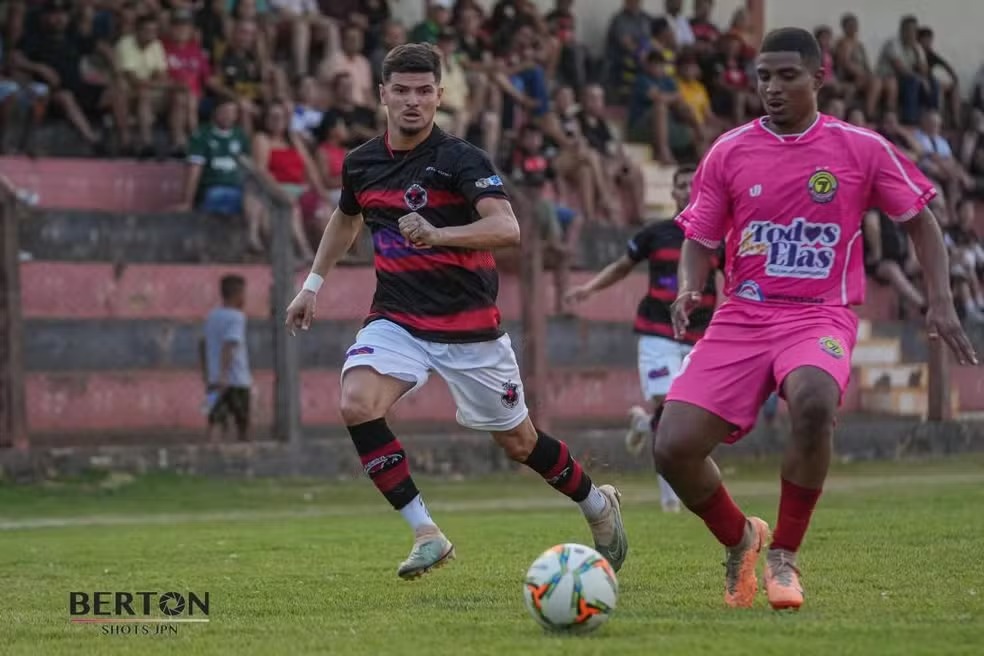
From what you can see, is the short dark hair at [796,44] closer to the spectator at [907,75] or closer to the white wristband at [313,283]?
the white wristband at [313,283]

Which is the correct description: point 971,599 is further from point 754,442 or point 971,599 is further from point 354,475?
point 754,442

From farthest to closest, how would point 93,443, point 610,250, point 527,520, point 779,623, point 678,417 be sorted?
1. point 610,250
2. point 93,443
3. point 527,520
4. point 678,417
5. point 779,623

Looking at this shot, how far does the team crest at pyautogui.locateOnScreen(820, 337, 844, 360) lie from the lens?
7.97m

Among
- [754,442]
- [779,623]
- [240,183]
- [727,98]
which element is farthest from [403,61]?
[727,98]

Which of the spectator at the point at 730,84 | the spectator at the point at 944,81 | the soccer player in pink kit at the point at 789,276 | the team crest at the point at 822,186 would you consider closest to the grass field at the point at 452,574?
the soccer player in pink kit at the point at 789,276

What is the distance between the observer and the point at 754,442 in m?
22.1

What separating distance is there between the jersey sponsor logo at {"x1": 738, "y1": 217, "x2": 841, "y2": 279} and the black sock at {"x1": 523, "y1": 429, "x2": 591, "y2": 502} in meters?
1.75

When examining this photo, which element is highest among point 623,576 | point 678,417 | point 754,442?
point 678,417

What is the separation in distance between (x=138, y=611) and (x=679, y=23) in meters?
20.3

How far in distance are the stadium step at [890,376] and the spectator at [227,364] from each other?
882 cm

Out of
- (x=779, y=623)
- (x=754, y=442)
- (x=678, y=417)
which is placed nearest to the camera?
(x=779, y=623)

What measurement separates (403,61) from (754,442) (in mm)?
13707

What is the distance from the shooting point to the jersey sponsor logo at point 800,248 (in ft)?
26.7

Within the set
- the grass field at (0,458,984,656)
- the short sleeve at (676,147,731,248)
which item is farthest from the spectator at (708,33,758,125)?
the short sleeve at (676,147,731,248)
